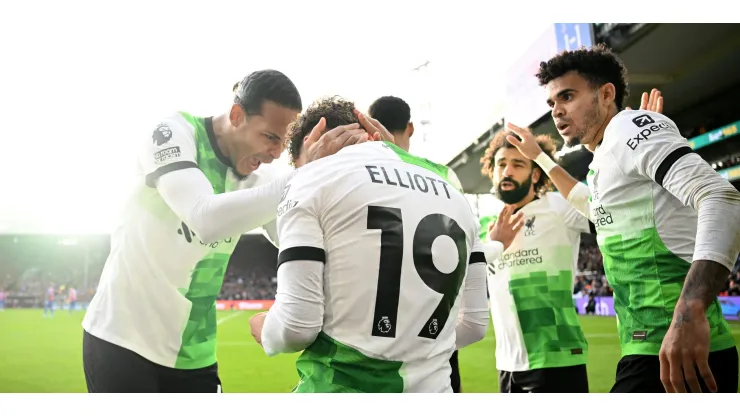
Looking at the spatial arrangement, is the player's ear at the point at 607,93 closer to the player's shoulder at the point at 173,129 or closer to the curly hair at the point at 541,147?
the curly hair at the point at 541,147

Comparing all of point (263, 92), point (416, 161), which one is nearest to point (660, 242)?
point (416, 161)

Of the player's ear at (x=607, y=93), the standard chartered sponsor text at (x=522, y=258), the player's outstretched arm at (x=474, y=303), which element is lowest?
the player's outstretched arm at (x=474, y=303)

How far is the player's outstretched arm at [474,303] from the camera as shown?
5.35ft

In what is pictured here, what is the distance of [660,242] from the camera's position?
1.89 meters

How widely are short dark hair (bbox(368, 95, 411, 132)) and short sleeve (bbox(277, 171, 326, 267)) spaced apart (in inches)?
54.6

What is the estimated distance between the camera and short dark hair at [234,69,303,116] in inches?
85.7

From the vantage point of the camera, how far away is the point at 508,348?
9.80 feet

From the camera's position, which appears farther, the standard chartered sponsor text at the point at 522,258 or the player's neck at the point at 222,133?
the standard chartered sponsor text at the point at 522,258

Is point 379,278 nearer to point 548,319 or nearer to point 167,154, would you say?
point 167,154

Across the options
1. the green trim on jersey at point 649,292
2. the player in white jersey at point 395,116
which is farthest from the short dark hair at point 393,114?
the green trim on jersey at point 649,292

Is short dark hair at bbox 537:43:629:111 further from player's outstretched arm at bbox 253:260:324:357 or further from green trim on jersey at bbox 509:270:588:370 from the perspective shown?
player's outstretched arm at bbox 253:260:324:357

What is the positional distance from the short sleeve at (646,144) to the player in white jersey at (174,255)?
1.22 m

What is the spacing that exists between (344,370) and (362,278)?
22cm
